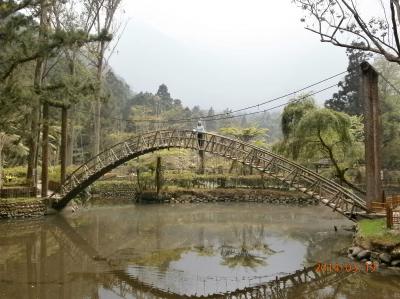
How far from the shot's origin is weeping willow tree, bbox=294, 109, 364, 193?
69.6 ft

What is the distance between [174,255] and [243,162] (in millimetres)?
5528

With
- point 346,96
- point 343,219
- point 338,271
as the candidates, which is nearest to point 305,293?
point 338,271

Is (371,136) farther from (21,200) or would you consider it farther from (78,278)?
(21,200)

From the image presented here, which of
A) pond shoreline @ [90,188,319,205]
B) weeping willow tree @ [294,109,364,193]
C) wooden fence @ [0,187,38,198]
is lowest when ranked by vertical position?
pond shoreline @ [90,188,319,205]

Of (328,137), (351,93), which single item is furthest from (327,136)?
(351,93)

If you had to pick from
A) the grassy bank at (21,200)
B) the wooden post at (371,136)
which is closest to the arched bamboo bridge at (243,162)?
the wooden post at (371,136)

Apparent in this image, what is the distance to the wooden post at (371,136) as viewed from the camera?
49.5ft

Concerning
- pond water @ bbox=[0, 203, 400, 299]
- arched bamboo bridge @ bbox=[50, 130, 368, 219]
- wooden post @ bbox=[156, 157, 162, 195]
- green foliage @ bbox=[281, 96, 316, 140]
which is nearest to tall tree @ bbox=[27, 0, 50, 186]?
arched bamboo bridge @ bbox=[50, 130, 368, 219]

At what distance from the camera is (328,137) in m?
22.1

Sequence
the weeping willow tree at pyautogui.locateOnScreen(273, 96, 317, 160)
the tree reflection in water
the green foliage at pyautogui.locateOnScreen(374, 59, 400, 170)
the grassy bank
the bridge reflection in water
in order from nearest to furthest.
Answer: the bridge reflection in water, the tree reflection in water, the grassy bank, the weeping willow tree at pyautogui.locateOnScreen(273, 96, 317, 160), the green foliage at pyautogui.locateOnScreen(374, 59, 400, 170)

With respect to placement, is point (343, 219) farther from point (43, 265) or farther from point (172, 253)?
point (43, 265)

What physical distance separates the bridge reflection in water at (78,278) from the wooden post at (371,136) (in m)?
4.30

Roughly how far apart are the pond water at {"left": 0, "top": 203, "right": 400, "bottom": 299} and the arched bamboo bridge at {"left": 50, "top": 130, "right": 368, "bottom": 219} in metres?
1.33

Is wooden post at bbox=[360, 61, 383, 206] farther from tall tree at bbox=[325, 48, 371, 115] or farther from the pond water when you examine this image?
tall tree at bbox=[325, 48, 371, 115]
